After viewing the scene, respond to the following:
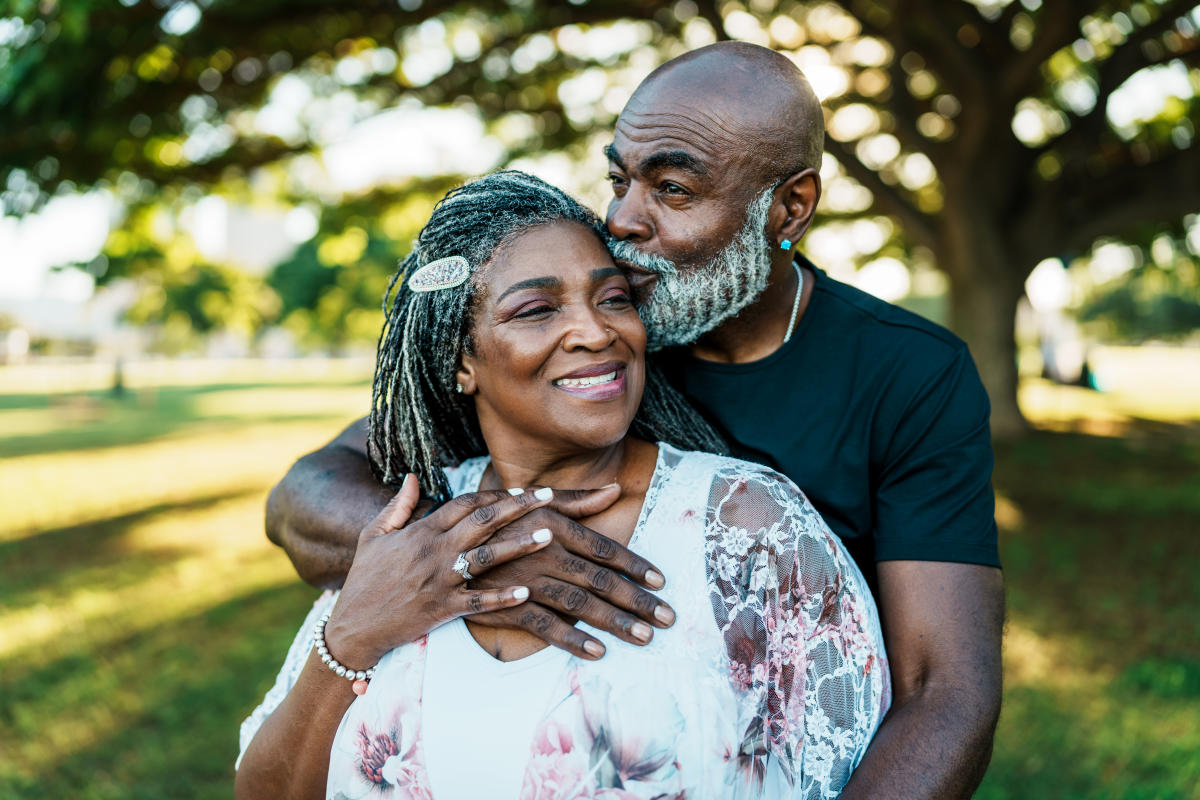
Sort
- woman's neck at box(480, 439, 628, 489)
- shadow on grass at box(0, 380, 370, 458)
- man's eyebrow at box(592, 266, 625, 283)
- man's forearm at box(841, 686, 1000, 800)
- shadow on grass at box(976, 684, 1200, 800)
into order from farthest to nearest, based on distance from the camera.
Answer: shadow on grass at box(0, 380, 370, 458)
shadow on grass at box(976, 684, 1200, 800)
woman's neck at box(480, 439, 628, 489)
man's eyebrow at box(592, 266, 625, 283)
man's forearm at box(841, 686, 1000, 800)

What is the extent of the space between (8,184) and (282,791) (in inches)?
315

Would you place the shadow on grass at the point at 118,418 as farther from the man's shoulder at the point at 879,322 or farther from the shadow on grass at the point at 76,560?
the man's shoulder at the point at 879,322

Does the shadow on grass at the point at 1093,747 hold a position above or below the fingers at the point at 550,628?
below

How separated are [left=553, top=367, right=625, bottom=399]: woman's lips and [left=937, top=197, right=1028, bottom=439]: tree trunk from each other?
1161cm

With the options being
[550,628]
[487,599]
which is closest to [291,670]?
[487,599]

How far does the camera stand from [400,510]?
2463 millimetres

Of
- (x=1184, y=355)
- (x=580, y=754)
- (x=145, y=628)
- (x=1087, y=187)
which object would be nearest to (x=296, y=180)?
(x=145, y=628)

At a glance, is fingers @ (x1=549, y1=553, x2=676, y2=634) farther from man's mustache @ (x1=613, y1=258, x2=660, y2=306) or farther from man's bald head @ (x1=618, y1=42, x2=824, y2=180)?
man's bald head @ (x1=618, y1=42, x2=824, y2=180)

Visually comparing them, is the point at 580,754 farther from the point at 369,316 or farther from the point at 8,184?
the point at 369,316

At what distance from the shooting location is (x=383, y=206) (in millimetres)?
14742

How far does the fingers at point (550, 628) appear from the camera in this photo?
209 centimetres

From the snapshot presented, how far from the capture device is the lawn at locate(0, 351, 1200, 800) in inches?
207

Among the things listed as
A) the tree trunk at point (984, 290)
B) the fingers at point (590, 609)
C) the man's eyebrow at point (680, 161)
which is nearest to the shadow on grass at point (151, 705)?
the fingers at point (590, 609)

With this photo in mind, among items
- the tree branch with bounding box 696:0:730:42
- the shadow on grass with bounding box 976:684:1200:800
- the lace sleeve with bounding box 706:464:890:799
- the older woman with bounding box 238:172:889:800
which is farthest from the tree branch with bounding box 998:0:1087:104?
the lace sleeve with bounding box 706:464:890:799
